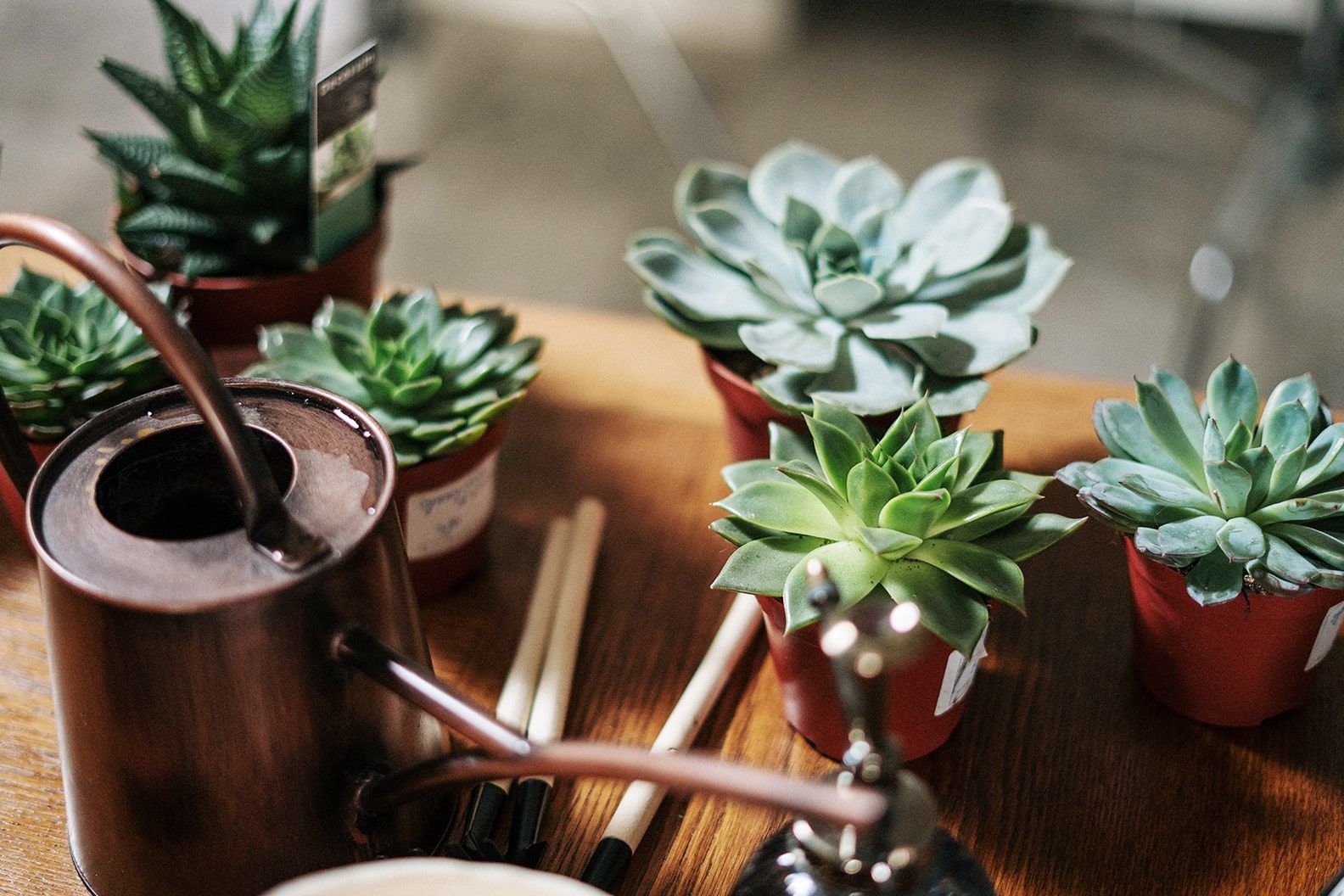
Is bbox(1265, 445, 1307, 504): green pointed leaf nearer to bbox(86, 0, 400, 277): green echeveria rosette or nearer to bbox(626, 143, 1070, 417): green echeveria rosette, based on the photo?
bbox(626, 143, 1070, 417): green echeveria rosette

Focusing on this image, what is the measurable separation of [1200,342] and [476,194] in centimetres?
129

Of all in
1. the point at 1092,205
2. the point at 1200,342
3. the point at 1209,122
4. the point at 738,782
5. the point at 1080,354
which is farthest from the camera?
the point at 1209,122

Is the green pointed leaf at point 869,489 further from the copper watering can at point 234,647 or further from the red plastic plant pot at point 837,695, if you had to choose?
the copper watering can at point 234,647

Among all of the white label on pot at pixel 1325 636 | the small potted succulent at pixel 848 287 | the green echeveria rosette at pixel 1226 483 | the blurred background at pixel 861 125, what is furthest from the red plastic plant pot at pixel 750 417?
the blurred background at pixel 861 125

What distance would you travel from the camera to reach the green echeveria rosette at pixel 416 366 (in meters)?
0.67

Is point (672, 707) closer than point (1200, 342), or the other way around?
point (672, 707)

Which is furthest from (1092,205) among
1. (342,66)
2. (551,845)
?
(551,845)

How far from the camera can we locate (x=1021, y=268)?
0.73 m

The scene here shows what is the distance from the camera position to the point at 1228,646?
0.62 metres

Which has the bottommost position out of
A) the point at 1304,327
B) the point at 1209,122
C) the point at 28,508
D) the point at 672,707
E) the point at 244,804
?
the point at 1304,327

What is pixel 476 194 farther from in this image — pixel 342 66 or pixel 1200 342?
pixel 342 66

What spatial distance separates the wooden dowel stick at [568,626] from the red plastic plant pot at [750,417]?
0.33 feet

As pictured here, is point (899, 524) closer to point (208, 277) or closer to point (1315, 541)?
point (1315, 541)

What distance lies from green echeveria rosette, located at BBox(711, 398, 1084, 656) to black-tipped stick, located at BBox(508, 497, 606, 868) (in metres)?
0.13
